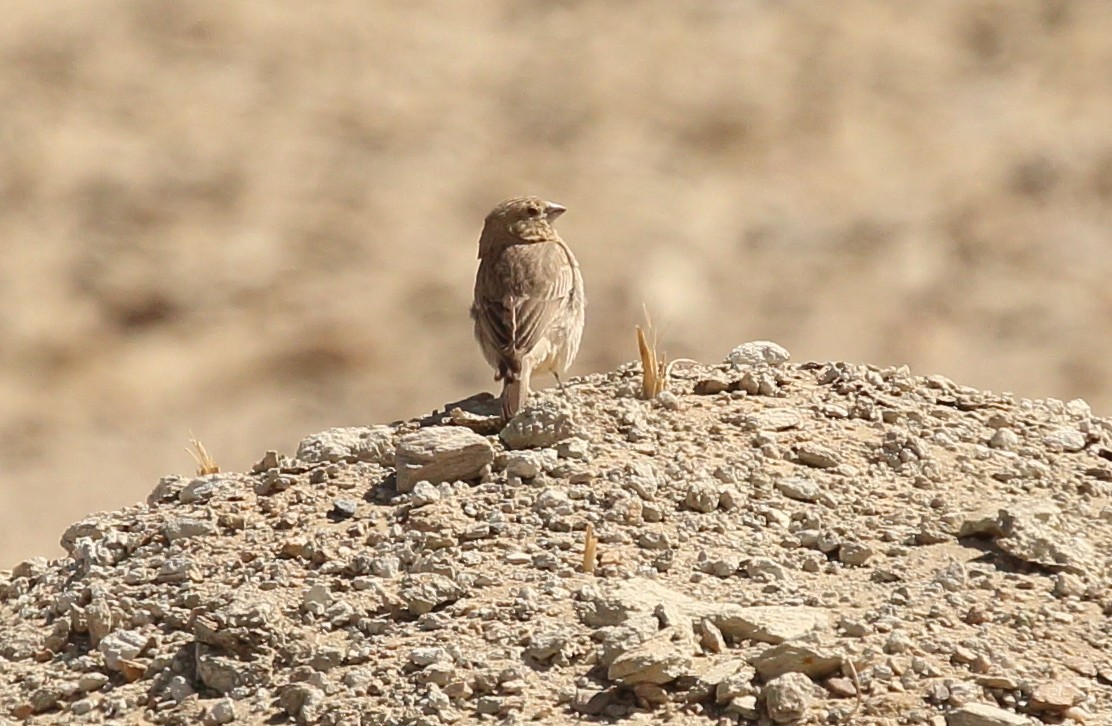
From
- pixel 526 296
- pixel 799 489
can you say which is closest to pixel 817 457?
pixel 799 489

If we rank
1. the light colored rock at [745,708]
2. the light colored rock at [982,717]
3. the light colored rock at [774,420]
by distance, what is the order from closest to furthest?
the light colored rock at [982,717]
the light colored rock at [745,708]
the light colored rock at [774,420]

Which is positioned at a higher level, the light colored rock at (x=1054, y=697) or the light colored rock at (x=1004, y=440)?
the light colored rock at (x=1004, y=440)

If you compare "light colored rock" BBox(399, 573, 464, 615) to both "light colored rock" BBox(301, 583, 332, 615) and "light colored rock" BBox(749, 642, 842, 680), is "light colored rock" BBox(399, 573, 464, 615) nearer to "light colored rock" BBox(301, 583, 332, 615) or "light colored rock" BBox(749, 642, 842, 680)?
"light colored rock" BBox(301, 583, 332, 615)

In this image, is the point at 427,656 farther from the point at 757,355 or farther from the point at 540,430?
the point at 757,355

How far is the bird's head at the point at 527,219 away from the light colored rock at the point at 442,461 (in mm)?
3055

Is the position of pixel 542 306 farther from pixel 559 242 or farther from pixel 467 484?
pixel 467 484

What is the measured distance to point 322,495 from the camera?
6188mm

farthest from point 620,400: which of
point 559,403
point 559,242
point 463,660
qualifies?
point 559,242

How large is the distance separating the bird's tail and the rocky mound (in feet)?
0.66

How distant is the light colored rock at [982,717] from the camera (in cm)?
449

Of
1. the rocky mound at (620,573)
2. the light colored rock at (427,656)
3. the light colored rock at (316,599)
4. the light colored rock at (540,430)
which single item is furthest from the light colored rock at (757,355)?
the light colored rock at (427,656)

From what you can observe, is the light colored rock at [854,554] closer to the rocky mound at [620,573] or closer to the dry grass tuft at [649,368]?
the rocky mound at [620,573]

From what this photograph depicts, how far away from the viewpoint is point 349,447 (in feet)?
21.4

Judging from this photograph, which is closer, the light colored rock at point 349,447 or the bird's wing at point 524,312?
the light colored rock at point 349,447
